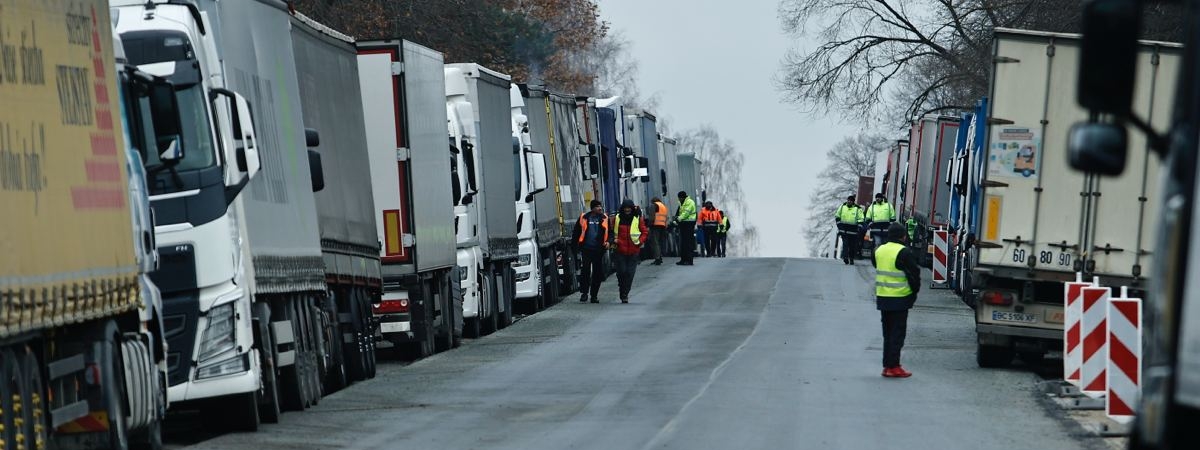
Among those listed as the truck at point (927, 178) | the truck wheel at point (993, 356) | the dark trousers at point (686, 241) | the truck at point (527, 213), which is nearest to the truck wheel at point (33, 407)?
the truck wheel at point (993, 356)

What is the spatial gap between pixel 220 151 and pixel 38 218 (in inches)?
143

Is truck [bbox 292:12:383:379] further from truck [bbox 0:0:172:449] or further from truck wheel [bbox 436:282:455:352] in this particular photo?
truck [bbox 0:0:172:449]

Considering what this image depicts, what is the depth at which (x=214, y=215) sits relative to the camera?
13.4 metres

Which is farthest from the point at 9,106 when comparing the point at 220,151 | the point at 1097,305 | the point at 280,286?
the point at 1097,305

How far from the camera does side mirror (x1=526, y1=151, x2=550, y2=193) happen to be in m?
30.5

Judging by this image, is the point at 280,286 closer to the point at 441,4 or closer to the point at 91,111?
the point at 91,111

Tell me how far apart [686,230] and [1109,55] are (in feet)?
134

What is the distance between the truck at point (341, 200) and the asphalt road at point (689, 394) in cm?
45

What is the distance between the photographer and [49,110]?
10234 millimetres

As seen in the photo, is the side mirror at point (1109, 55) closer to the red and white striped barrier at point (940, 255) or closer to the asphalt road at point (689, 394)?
the asphalt road at point (689, 394)

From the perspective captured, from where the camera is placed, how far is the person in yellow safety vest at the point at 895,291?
61.4 ft

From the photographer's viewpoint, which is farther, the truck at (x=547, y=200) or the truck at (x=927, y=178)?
the truck at (x=927, y=178)

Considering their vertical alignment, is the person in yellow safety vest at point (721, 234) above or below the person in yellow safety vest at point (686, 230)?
below

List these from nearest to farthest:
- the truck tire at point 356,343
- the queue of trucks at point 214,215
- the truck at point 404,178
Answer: the queue of trucks at point 214,215
the truck tire at point 356,343
the truck at point 404,178
